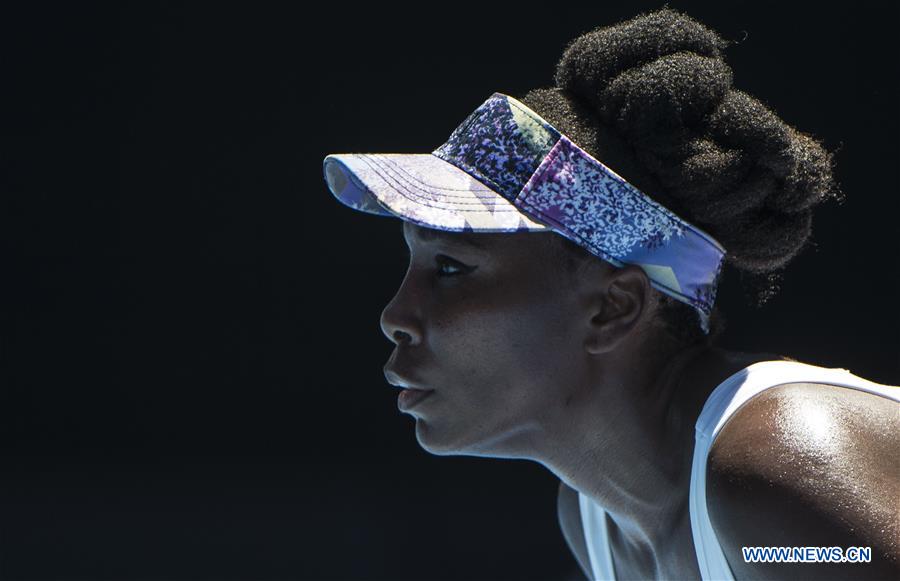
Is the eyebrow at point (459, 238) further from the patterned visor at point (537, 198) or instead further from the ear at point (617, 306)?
the ear at point (617, 306)

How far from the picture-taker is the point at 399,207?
1.75 m

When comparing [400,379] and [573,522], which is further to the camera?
[573,522]

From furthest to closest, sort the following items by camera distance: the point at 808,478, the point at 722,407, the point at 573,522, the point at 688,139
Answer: the point at 573,522 < the point at 688,139 < the point at 722,407 < the point at 808,478

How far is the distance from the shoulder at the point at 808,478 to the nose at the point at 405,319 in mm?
474

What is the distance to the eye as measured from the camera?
179cm

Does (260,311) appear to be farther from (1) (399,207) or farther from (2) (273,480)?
(1) (399,207)

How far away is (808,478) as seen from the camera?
57.5 inches

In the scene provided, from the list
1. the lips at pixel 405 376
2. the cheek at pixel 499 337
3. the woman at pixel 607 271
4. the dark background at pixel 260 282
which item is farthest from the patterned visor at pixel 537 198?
the dark background at pixel 260 282

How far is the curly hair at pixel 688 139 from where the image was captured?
1.82 meters

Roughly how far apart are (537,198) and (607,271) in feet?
0.56

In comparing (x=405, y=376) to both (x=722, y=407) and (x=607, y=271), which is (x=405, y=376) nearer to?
(x=607, y=271)

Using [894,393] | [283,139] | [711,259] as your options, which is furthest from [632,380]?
[283,139]

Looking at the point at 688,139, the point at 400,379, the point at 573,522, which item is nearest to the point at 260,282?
the point at 573,522

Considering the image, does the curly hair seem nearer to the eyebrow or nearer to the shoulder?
the eyebrow
